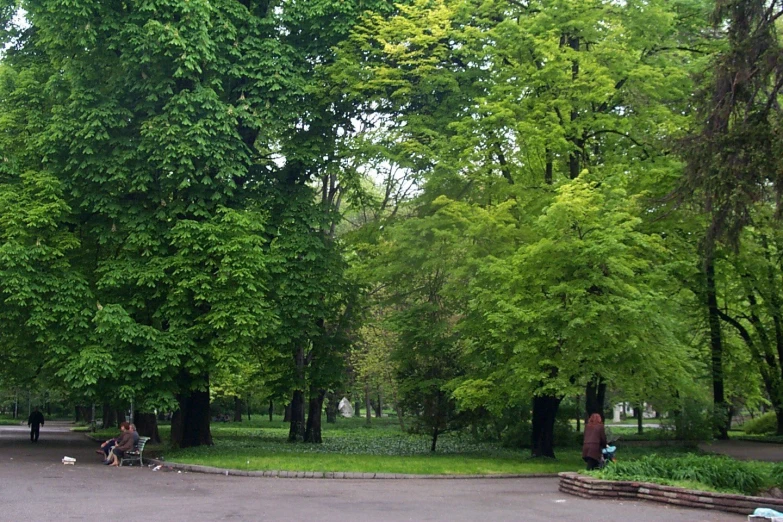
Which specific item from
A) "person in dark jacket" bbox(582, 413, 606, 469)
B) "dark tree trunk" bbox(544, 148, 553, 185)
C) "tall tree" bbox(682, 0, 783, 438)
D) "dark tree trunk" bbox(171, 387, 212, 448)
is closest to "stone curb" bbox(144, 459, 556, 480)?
"person in dark jacket" bbox(582, 413, 606, 469)

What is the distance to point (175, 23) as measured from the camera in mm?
22250

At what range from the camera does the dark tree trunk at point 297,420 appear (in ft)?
114

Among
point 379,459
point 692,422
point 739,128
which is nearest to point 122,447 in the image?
point 379,459

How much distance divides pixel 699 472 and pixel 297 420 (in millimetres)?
22513

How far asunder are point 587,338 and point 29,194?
15.9 metres

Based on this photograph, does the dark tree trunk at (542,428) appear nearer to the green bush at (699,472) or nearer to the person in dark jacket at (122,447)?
→ the green bush at (699,472)

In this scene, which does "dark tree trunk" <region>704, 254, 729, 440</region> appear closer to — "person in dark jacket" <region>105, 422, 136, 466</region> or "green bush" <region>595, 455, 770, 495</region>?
"green bush" <region>595, 455, 770, 495</region>

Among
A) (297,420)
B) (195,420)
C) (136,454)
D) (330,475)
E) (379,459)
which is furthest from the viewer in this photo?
(297,420)

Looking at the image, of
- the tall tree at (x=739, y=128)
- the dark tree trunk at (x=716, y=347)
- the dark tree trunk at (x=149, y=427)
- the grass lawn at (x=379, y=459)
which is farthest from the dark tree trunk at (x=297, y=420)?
the tall tree at (x=739, y=128)

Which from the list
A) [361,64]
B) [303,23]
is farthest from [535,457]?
[303,23]

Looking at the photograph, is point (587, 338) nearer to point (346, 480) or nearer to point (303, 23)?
point (346, 480)

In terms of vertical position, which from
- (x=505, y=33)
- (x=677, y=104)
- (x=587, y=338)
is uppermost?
(x=505, y=33)

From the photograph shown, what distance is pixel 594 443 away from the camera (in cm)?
1847

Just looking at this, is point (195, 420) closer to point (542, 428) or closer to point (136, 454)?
point (136, 454)
